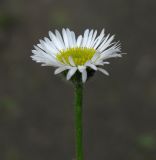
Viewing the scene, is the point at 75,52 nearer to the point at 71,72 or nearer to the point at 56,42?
the point at 56,42

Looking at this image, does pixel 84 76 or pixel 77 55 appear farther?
pixel 77 55

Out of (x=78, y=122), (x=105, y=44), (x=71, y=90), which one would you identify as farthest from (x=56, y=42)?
(x=71, y=90)

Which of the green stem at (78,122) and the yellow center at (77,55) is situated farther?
the yellow center at (77,55)

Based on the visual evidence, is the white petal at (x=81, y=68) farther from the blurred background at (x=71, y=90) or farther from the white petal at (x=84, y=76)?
the blurred background at (x=71, y=90)

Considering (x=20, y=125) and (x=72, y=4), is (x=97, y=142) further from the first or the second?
(x=72, y=4)

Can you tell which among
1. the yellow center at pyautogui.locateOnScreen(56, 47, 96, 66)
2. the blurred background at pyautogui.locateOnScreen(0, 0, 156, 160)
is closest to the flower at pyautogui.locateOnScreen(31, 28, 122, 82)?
the yellow center at pyautogui.locateOnScreen(56, 47, 96, 66)

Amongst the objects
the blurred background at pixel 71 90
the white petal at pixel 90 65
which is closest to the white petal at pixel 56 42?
the white petal at pixel 90 65

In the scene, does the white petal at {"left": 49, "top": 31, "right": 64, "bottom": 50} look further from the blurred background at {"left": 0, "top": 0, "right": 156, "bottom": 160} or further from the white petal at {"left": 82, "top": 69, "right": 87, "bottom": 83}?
the blurred background at {"left": 0, "top": 0, "right": 156, "bottom": 160}

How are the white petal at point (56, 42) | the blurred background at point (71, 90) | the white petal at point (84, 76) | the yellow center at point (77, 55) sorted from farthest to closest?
1. the blurred background at point (71, 90)
2. the white petal at point (56, 42)
3. the yellow center at point (77, 55)
4. the white petal at point (84, 76)

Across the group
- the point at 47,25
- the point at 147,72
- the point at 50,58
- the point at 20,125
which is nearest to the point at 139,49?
the point at 147,72
